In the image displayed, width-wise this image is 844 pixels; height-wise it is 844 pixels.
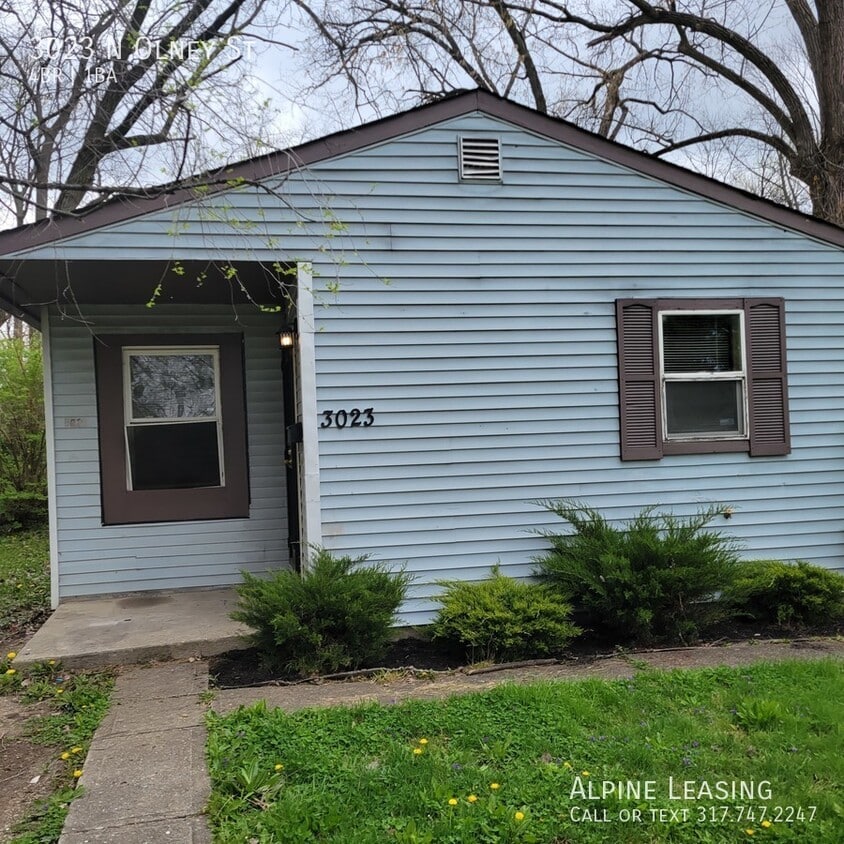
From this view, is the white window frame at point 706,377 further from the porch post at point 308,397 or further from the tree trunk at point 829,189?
the tree trunk at point 829,189

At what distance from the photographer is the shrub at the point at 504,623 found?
4676 mm

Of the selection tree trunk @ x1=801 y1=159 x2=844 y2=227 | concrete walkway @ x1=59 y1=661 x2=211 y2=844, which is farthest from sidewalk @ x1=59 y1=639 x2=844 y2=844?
tree trunk @ x1=801 y1=159 x2=844 y2=227

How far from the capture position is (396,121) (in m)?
5.45

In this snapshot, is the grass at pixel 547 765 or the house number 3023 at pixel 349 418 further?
the house number 3023 at pixel 349 418

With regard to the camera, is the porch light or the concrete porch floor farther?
the porch light

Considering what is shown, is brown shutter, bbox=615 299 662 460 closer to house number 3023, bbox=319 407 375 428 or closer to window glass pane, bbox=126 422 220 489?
house number 3023, bbox=319 407 375 428

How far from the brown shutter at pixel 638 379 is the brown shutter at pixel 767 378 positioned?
0.86 metres

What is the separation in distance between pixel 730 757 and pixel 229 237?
444 centimetres

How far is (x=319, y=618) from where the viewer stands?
4.47 metres

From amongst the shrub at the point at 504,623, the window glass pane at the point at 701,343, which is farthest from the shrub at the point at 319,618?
the window glass pane at the point at 701,343

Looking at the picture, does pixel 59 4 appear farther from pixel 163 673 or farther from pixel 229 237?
pixel 163 673

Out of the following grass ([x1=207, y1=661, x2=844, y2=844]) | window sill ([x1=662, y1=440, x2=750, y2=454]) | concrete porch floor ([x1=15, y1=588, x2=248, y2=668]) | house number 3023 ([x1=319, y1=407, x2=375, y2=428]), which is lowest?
grass ([x1=207, y1=661, x2=844, y2=844])

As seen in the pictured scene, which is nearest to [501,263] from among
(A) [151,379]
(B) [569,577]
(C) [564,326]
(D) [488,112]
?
(C) [564,326]

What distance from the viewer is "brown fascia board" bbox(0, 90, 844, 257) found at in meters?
4.83
